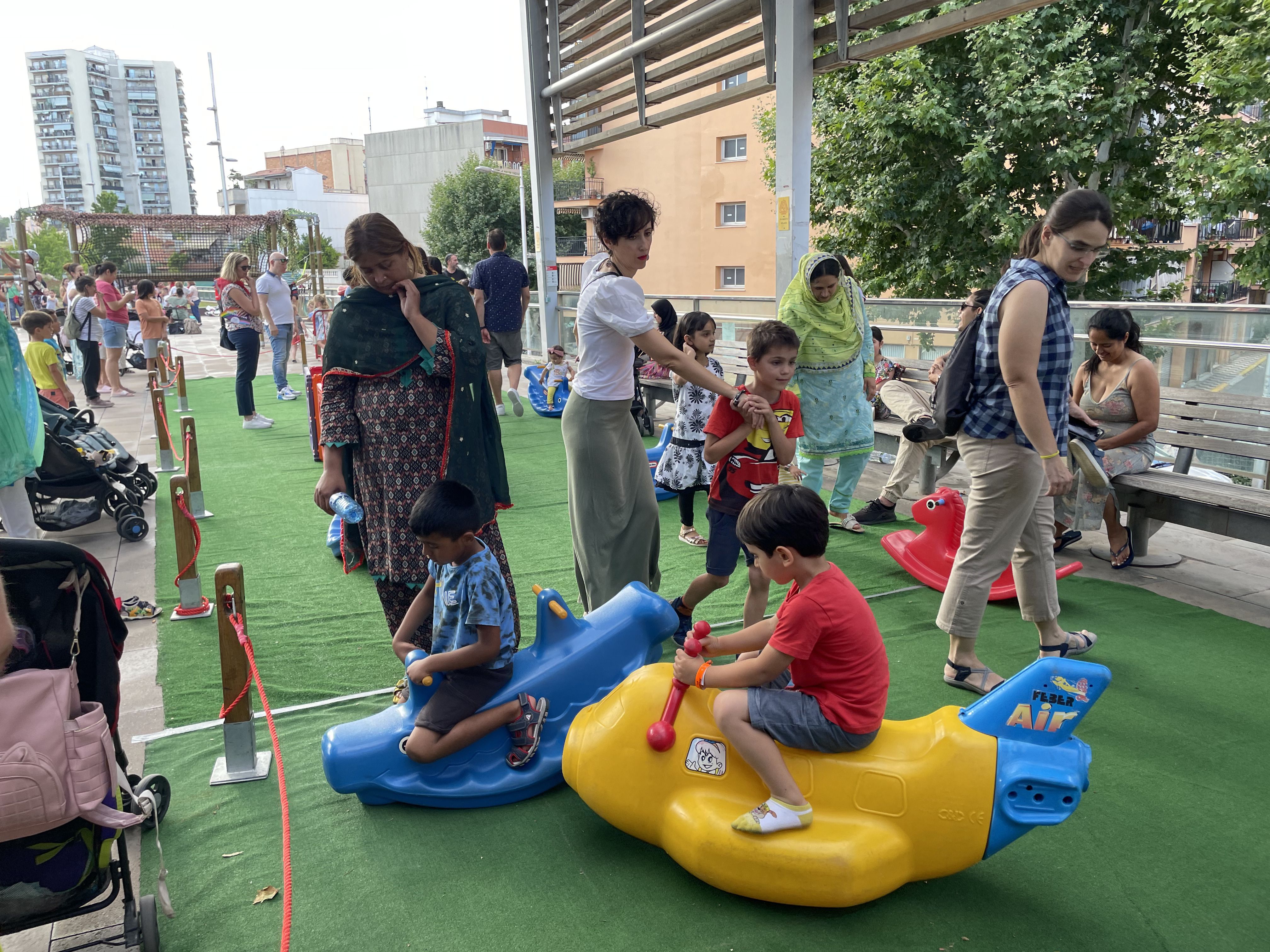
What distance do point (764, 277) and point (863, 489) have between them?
23.4m

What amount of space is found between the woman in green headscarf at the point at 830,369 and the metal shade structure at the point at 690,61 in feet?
6.45

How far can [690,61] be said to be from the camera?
8.93 metres

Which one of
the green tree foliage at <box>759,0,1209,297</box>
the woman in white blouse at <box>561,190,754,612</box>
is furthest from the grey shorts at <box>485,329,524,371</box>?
the green tree foliage at <box>759,0,1209,297</box>

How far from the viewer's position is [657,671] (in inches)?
102

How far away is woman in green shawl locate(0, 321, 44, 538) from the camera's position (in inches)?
162

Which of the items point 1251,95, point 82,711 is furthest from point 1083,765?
point 1251,95

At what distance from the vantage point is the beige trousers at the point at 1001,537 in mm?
3314

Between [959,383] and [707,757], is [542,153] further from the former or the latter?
[707,757]

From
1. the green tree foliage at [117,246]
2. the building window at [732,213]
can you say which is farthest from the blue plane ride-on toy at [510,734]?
the green tree foliage at [117,246]

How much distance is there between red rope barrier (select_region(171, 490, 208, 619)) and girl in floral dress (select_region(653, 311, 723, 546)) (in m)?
2.49

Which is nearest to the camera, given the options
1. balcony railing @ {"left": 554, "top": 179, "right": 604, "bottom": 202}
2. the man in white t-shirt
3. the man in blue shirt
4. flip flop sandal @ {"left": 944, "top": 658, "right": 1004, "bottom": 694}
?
flip flop sandal @ {"left": 944, "top": 658, "right": 1004, "bottom": 694}

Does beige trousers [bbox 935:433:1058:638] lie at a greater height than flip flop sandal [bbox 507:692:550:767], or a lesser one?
greater

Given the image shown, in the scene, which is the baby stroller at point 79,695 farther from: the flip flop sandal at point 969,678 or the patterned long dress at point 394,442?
the flip flop sandal at point 969,678

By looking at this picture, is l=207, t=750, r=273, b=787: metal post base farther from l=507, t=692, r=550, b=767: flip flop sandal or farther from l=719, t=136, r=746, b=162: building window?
l=719, t=136, r=746, b=162: building window
